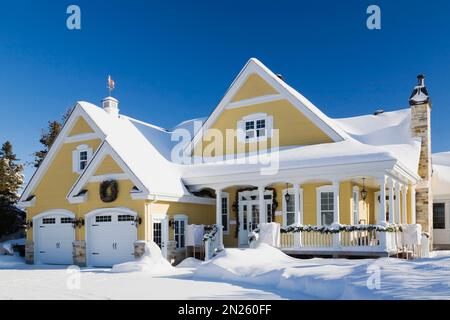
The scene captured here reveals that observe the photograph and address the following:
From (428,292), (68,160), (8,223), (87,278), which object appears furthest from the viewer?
(8,223)

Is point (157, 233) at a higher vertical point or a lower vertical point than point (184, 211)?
lower

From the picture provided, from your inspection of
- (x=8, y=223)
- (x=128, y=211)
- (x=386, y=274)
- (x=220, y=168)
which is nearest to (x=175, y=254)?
(x=128, y=211)

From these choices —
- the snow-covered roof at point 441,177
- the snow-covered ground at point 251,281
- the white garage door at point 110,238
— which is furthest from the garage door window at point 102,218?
the snow-covered roof at point 441,177

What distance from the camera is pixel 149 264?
580 inches

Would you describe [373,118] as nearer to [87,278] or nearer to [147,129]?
[147,129]

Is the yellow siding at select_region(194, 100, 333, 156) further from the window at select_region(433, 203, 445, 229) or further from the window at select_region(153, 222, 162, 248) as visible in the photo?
the window at select_region(433, 203, 445, 229)

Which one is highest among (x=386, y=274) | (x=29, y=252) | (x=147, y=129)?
(x=147, y=129)

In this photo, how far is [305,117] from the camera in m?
18.7

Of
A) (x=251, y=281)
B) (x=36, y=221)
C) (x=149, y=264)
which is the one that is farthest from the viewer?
(x=36, y=221)

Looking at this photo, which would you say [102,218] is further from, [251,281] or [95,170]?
[251,281]

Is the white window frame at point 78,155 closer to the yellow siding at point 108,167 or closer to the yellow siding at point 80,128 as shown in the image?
the yellow siding at point 80,128

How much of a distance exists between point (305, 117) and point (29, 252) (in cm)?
1379

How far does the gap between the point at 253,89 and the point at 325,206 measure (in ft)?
20.8

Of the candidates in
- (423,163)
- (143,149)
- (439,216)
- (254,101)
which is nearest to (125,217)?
(143,149)
